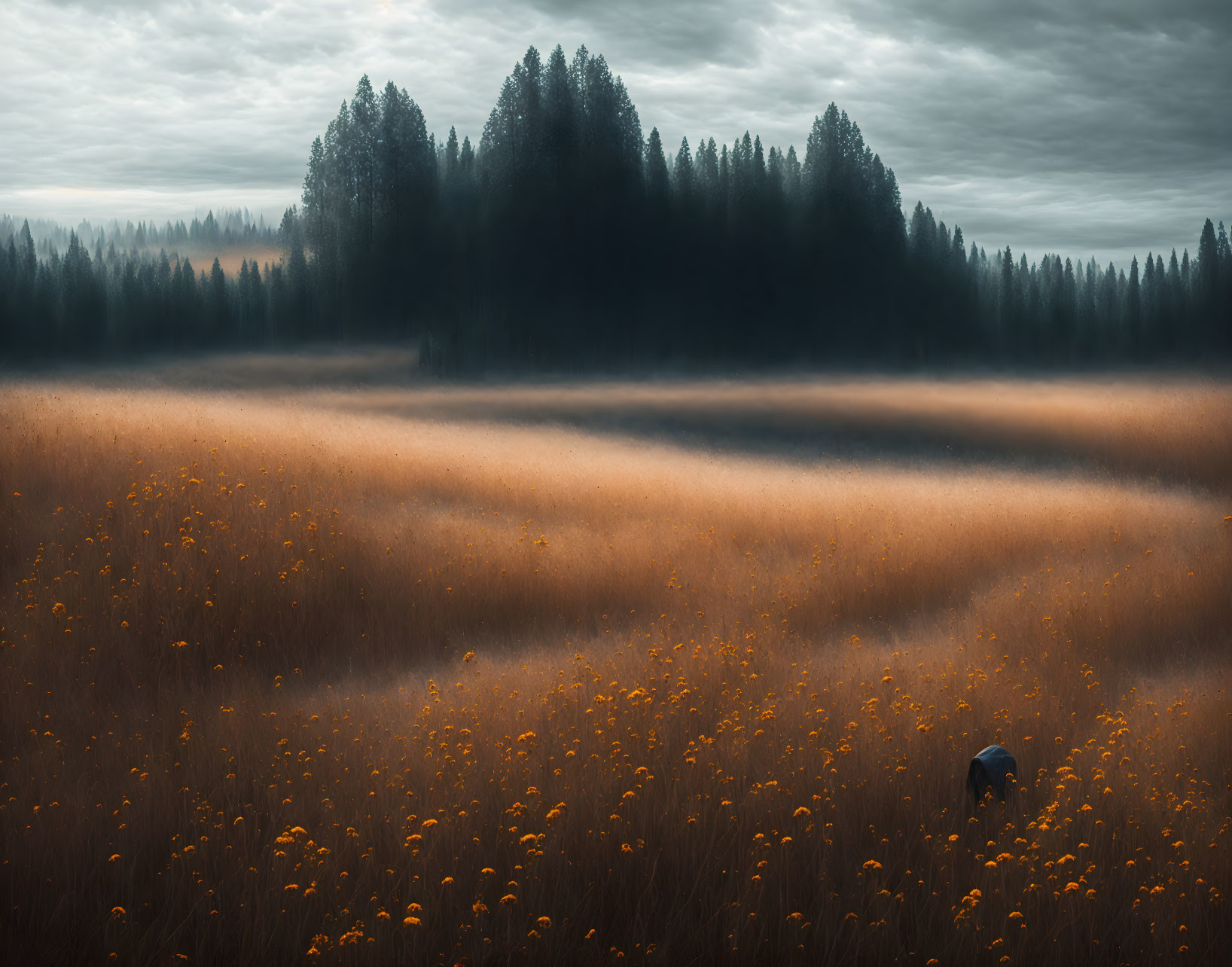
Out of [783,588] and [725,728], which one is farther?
[783,588]

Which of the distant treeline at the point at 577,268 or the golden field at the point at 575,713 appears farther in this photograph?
→ the distant treeline at the point at 577,268

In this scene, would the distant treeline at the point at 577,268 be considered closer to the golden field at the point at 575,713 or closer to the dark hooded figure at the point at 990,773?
the golden field at the point at 575,713

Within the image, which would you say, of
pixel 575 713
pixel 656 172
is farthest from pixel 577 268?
pixel 575 713

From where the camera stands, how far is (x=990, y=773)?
4391mm

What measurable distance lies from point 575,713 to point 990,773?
2.55 m

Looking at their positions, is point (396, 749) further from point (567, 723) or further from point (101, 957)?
point (101, 957)

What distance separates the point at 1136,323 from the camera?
4600 cm

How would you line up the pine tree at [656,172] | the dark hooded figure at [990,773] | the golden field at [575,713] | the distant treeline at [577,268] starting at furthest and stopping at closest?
1. the pine tree at [656,172]
2. the distant treeline at [577,268]
3. the dark hooded figure at [990,773]
4. the golden field at [575,713]

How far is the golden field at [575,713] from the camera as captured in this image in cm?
337

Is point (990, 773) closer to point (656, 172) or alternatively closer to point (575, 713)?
point (575, 713)

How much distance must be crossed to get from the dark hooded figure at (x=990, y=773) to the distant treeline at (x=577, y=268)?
95.2 ft

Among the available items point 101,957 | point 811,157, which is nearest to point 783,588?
point 101,957

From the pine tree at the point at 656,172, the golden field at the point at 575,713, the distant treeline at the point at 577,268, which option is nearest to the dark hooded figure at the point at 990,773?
the golden field at the point at 575,713

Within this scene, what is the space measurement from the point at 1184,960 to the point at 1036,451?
2179cm
